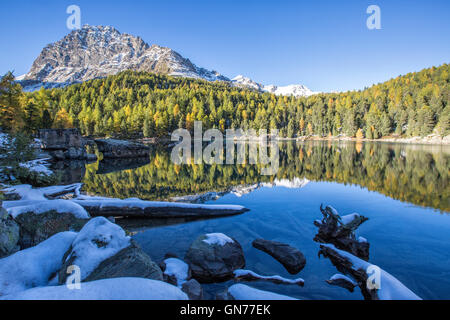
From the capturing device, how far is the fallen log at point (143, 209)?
863cm

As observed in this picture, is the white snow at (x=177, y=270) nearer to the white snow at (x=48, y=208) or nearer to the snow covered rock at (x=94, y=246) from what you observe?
the snow covered rock at (x=94, y=246)

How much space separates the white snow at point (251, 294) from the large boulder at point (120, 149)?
113ft

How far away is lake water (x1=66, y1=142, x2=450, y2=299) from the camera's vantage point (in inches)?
207

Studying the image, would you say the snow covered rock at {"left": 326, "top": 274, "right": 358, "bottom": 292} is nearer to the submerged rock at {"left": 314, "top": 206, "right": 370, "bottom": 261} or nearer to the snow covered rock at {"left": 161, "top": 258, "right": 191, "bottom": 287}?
the submerged rock at {"left": 314, "top": 206, "right": 370, "bottom": 261}

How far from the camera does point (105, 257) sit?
3838mm

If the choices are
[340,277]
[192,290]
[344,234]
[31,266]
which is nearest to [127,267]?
[192,290]

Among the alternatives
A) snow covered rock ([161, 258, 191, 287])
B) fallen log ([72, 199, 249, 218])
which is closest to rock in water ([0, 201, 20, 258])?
snow covered rock ([161, 258, 191, 287])

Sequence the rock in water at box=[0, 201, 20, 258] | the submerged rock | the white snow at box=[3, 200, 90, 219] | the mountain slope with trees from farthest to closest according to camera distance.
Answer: the mountain slope with trees → the submerged rock → the white snow at box=[3, 200, 90, 219] → the rock in water at box=[0, 201, 20, 258]

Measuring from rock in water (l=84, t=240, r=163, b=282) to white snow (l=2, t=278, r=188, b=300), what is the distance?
690 millimetres

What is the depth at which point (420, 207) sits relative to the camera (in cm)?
1023

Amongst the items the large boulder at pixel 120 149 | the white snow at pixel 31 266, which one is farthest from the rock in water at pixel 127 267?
the large boulder at pixel 120 149

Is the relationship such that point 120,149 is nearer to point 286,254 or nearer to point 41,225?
point 41,225

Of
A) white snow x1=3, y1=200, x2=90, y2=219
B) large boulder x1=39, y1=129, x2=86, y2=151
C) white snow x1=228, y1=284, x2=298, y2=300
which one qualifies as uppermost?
large boulder x1=39, y1=129, x2=86, y2=151
